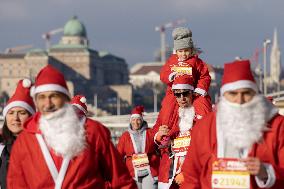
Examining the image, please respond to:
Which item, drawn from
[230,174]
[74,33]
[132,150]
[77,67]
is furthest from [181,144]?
[74,33]

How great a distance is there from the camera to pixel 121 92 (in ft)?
572

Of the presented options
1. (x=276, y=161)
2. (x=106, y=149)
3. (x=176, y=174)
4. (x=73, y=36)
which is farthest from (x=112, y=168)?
(x=73, y=36)

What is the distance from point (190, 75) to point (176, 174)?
1.10m

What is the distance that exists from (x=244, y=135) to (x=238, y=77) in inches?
14.1

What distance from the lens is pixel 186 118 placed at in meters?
10.1

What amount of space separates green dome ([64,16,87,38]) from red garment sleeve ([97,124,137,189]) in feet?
617

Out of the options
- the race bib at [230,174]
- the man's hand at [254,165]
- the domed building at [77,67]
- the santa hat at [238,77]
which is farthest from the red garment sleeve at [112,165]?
the domed building at [77,67]

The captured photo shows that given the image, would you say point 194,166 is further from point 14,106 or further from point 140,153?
point 140,153

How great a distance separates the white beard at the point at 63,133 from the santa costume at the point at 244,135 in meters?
0.76

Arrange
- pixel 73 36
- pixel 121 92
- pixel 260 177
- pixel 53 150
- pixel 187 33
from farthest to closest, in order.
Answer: pixel 73 36, pixel 121 92, pixel 187 33, pixel 53 150, pixel 260 177

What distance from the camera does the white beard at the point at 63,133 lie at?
257 inches

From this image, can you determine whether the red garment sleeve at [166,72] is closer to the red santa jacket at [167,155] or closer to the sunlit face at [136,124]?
the red santa jacket at [167,155]

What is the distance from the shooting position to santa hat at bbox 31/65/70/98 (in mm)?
6570

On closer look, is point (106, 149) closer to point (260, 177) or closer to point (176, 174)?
point (260, 177)
